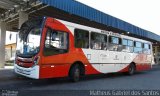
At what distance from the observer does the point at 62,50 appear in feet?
39.3

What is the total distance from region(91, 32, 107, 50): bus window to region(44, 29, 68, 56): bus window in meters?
2.44

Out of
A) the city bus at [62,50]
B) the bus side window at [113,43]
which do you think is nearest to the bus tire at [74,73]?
the city bus at [62,50]

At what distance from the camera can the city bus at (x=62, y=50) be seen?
10.9 meters

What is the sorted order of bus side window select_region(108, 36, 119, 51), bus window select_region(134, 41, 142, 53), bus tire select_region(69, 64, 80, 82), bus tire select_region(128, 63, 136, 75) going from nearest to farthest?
1. bus tire select_region(69, 64, 80, 82)
2. bus side window select_region(108, 36, 119, 51)
3. bus tire select_region(128, 63, 136, 75)
4. bus window select_region(134, 41, 142, 53)

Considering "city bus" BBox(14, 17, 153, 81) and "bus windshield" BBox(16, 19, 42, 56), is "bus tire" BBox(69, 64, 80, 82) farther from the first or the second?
"bus windshield" BBox(16, 19, 42, 56)

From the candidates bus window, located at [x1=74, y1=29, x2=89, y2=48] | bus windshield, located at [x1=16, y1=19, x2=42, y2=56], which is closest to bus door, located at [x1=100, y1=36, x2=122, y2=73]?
bus window, located at [x1=74, y1=29, x2=89, y2=48]

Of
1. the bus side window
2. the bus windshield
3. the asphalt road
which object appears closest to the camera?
the asphalt road

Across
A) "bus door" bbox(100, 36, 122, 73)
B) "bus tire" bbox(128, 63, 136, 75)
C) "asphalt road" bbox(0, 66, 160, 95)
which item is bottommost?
"asphalt road" bbox(0, 66, 160, 95)

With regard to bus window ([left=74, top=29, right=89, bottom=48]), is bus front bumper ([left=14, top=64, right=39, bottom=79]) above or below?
below

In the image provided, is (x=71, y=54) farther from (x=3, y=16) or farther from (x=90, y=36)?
(x=3, y=16)

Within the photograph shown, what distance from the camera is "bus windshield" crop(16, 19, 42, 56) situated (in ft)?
36.1

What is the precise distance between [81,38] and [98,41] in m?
1.78

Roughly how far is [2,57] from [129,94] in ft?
47.6

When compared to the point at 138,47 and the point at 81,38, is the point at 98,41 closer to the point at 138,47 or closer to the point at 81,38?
the point at 81,38
